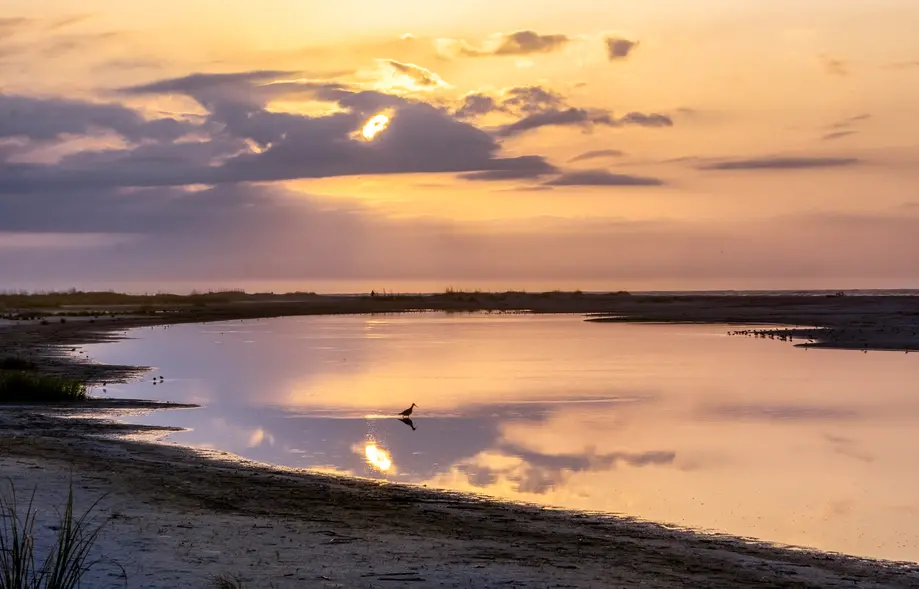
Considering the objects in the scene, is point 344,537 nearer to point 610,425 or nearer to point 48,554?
point 48,554

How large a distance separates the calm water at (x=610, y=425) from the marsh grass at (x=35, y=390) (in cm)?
278

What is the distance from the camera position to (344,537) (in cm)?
1266

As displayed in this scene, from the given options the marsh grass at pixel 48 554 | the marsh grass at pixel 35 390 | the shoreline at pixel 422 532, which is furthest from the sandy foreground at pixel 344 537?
the marsh grass at pixel 35 390

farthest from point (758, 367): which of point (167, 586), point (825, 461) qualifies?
point (167, 586)

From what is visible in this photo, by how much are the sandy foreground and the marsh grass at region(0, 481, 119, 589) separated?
10.8 inches

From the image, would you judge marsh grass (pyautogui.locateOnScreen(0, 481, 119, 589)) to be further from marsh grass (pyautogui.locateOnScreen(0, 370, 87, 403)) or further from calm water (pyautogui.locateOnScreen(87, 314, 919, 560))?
marsh grass (pyautogui.locateOnScreen(0, 370, 87, 403))

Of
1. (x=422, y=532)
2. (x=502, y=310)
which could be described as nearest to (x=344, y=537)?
(x=422, y=532)

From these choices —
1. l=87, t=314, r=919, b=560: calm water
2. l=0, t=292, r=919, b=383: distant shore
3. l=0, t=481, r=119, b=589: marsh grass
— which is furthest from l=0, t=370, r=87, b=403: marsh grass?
l=0, t=481, r=119, b=589: marsh grass

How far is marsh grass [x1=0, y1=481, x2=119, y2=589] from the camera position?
26.4ft

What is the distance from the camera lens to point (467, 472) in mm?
18266

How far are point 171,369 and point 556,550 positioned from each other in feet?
101

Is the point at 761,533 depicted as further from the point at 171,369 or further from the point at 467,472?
the point at 171,369

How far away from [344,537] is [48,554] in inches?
139

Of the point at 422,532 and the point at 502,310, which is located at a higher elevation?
the point at 502,310
